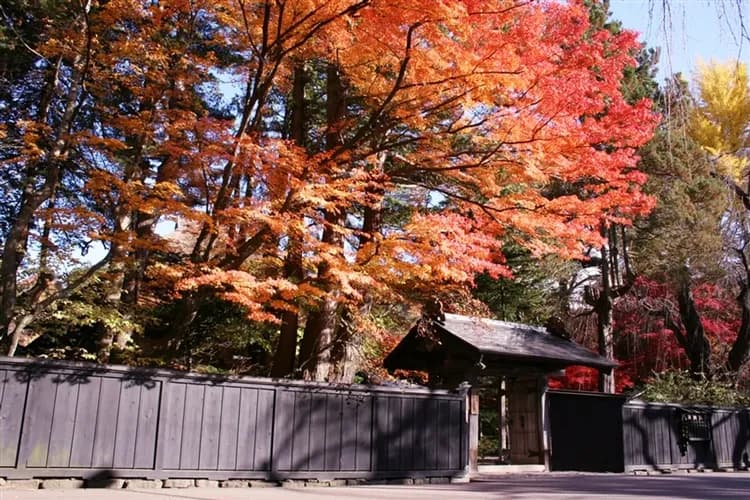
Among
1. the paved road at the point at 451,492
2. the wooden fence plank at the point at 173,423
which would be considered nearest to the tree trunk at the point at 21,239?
the wooden fence plank at the point at 173,423

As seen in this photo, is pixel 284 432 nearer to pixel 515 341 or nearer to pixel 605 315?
pixel 515 341

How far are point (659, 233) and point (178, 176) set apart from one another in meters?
14.4

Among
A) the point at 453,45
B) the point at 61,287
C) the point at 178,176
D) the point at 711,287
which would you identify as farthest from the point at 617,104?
the point at 711,287

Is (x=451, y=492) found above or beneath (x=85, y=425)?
beneath

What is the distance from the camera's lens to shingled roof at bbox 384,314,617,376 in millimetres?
13695

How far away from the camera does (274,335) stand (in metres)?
16.7

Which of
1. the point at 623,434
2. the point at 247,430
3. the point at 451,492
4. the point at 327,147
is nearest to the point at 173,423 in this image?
the point at 247,430

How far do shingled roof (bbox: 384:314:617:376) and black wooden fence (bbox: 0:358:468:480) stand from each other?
1.48m

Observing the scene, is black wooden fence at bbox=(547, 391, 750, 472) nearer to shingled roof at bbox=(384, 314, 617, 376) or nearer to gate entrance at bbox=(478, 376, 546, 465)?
gate entrance at bbox=(478, 376, 546, 465)

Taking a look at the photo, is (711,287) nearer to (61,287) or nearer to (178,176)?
(178,176)

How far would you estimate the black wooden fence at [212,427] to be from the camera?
27.6 ft

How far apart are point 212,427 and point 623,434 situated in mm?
10570

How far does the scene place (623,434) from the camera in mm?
15641

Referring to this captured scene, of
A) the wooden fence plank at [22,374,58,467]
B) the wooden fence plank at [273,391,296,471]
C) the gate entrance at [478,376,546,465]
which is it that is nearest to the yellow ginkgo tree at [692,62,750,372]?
the gate entrance at [478,376,546,465]
